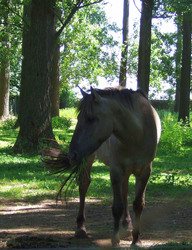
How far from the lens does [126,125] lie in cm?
504

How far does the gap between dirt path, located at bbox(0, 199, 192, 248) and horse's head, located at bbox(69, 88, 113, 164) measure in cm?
92

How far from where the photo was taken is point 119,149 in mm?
5219

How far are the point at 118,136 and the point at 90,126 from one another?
594mm

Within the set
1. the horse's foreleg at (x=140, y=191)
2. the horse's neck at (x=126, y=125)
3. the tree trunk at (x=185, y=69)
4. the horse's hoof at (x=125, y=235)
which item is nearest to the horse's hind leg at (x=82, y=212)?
the horse's hoof at (x=125, y=235)

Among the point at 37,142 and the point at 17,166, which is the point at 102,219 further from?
the point at 37,142

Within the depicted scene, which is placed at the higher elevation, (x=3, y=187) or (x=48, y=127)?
(x=48, y=127)

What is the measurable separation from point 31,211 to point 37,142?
20.5 ft

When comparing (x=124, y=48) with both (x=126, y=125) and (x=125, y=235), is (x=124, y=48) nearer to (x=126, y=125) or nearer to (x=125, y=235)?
(x=125, y=235)

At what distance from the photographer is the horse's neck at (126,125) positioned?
16.2 ft

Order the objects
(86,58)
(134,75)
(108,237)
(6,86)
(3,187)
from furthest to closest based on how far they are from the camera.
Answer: (134,75) < (86,58) < (6,86) < (3,187) < (108,237)

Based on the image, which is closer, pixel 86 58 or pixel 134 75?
pixel 86 58

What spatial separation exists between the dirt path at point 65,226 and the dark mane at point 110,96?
4.13 ft

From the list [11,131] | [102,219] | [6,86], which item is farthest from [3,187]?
[6,86]

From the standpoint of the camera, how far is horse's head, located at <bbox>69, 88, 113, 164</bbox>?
446 cm
